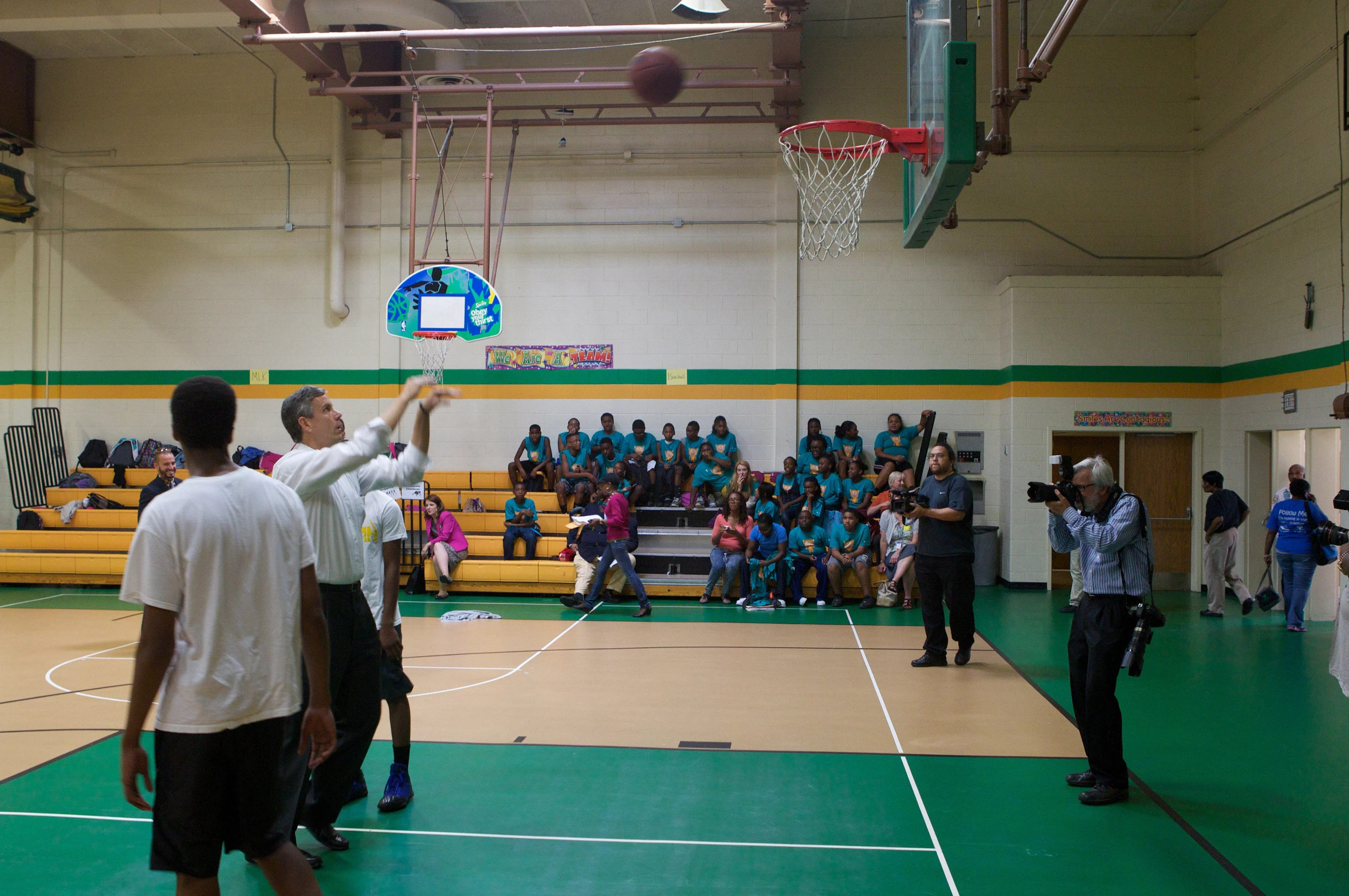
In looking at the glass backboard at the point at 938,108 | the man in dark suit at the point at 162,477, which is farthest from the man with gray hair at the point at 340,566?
the glass backboard at the point at 938,108

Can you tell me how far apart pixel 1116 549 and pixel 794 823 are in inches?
83.8

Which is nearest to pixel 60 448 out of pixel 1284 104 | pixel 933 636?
pixel 933 636

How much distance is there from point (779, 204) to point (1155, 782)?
1058 centimetres

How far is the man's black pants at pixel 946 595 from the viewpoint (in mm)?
7375

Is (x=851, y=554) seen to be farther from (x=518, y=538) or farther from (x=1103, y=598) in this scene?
(x=1103, y=598)

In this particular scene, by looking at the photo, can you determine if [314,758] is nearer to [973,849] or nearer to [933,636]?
[973,849]

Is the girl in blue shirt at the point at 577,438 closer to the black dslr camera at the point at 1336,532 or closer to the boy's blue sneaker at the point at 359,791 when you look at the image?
the boy's blue sneaker at the point at 359,791

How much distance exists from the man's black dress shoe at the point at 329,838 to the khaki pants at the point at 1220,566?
9841 millimetres

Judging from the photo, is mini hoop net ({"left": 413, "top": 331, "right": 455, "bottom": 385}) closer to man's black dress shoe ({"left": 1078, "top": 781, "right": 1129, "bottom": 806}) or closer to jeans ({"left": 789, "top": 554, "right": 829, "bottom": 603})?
Result: jeans ({"left": 789, "top": 554, "right": 829, "bottom": 603})

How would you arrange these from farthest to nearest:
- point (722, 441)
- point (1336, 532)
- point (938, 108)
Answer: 1. point (722, 441)
2. point (938, 108)
3. point (1336, 532)

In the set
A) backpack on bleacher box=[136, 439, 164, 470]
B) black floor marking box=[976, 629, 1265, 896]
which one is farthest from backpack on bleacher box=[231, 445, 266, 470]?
black floor marking box=[976, 629, 1265, 896]

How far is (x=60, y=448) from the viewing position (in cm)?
1484

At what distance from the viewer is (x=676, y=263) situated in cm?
1405

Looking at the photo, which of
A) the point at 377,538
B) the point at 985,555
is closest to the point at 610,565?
the point at 985,555
